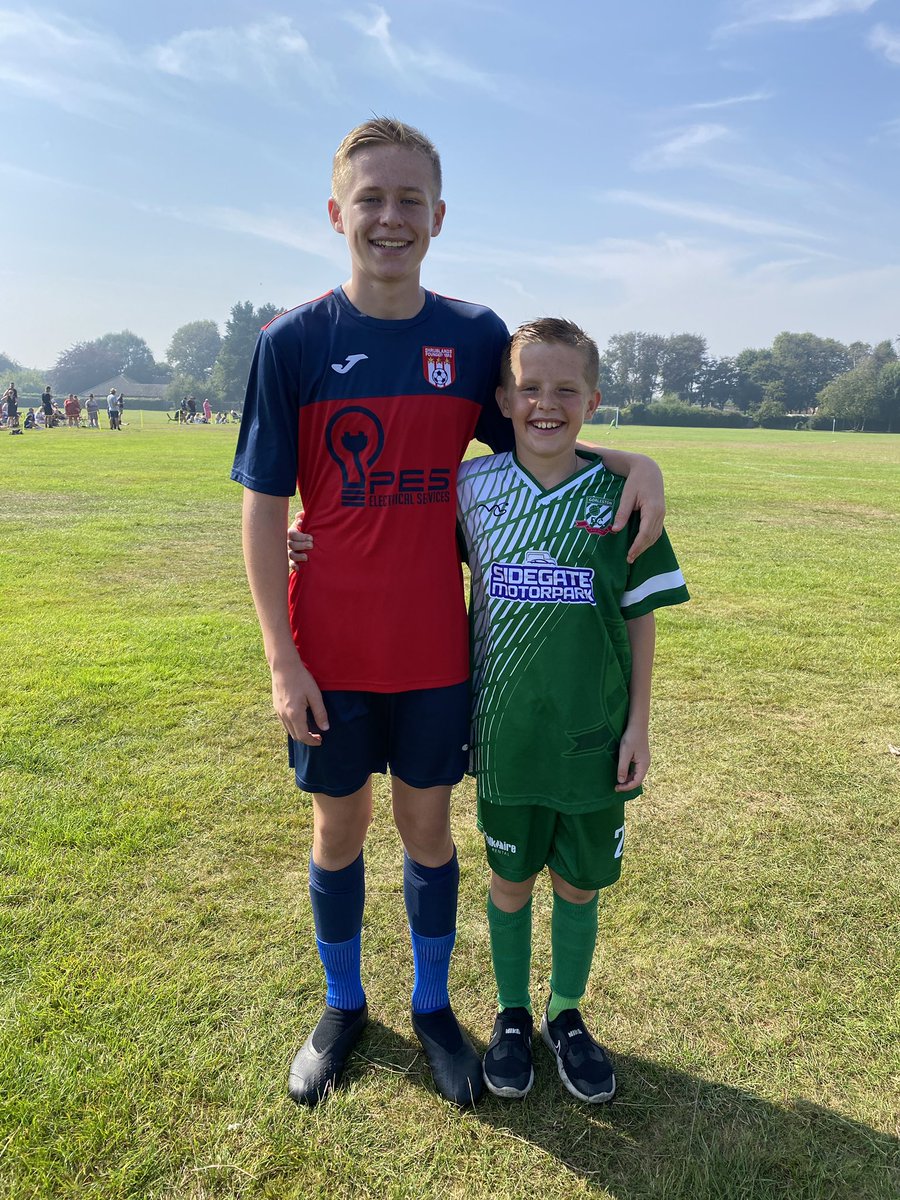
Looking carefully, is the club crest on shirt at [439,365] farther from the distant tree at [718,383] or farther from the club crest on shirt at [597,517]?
the distant tree at [718,383]

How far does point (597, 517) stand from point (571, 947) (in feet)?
4.15

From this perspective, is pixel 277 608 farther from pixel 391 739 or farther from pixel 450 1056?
pixel 450 1056

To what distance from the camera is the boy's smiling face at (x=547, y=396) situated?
6.55ft

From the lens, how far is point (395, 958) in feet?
8.79

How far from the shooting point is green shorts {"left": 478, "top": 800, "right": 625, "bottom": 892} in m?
2.12

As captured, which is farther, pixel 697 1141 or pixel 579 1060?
pixel 579 1060

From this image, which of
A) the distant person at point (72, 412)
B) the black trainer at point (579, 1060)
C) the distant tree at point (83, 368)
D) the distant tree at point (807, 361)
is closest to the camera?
the black trainer at point (579, 1060)

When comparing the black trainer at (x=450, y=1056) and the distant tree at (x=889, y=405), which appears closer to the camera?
the black trainer at (x=450, y=1056)

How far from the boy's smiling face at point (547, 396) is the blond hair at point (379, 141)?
55 centimetres

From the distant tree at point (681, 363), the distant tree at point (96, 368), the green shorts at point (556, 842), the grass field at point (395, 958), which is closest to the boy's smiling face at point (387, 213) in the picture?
the green shorts at point (556, 842)

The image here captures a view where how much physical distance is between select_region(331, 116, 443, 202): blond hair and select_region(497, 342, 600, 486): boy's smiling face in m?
0.55

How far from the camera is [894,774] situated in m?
3.98

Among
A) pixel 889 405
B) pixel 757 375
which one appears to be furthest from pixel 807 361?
pixel 889 405

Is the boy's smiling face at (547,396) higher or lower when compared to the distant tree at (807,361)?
lower
